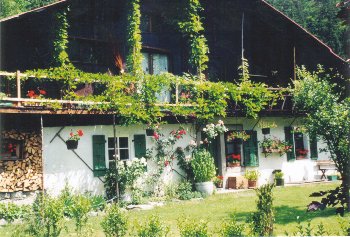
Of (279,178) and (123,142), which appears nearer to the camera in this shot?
(123,142)

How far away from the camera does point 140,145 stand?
577 inches

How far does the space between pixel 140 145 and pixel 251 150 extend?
5.84 metres

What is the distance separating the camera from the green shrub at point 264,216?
5.73 meters

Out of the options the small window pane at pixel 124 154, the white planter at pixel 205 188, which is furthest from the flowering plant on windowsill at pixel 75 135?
the white planter at pixel 205 188

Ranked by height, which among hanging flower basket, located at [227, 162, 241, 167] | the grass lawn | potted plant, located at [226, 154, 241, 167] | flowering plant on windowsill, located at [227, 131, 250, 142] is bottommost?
the grass lawn

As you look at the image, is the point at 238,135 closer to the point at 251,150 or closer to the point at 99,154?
the point at 251,150

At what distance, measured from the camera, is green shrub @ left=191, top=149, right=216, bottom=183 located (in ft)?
48.5

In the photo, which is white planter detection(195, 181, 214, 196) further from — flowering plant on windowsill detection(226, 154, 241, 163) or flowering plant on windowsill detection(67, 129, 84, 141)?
flowering plant on windowsill detection(67, 129, 84, 141)

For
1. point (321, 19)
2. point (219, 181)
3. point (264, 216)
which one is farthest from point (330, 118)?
point (321, 19)

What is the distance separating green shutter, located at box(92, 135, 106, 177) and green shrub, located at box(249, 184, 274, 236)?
8461 millimetres

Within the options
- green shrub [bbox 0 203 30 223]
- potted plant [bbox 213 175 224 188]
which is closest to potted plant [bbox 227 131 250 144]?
potted plant [bbox 213 175 224 188]

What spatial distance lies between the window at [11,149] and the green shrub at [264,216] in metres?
8.72

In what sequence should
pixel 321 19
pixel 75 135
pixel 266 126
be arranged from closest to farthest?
pixel 75 135
pixel 266 126
pixel 321 19

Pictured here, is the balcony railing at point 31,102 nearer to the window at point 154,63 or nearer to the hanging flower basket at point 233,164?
the window at point 154,63
